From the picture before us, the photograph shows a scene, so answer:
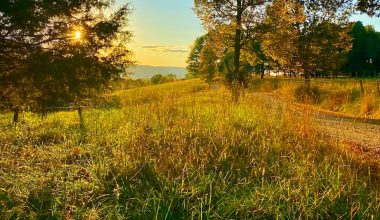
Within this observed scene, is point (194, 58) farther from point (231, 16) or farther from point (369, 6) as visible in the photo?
point (369, 6)

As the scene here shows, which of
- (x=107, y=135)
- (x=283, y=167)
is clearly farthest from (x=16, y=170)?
(x=283, y=167)

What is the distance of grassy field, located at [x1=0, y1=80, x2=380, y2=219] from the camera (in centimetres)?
445

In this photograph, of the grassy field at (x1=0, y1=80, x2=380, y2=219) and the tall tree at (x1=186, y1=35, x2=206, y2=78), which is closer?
the grassy field at (x1=0, y1=80, x2=380, y2=219)

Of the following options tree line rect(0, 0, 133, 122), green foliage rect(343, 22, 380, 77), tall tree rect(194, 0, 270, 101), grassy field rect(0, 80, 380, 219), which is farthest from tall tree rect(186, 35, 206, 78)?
grassy field rect(0, 80, 380, 219)

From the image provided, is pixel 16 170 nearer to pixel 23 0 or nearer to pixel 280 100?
pixel 23 0

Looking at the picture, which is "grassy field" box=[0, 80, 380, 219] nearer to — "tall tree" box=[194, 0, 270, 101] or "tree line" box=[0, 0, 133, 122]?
"tree line" box=[0, 0, 133, 122]

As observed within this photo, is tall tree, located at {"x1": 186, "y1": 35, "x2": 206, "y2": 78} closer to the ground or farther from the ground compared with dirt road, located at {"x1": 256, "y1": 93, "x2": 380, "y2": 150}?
farther from the ground

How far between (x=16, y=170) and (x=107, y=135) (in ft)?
8.63

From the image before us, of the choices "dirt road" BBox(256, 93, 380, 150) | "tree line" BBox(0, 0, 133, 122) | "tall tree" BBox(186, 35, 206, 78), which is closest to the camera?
A: "dirt road" BBox(256, 93, 380, 150)

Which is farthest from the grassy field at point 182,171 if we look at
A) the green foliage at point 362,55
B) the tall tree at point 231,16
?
the green foliage at point 362,55

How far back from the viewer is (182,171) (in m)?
5.48

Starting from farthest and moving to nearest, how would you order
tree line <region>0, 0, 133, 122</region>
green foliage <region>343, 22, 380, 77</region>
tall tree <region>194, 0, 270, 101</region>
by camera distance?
green foliage <region>343, 22, 380, 77</region> → tall tree <region>194, 0, 270, 101</region> → tree line <region>0, 0, 133, 122</region>

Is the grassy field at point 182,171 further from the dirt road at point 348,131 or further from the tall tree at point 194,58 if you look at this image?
the tall tree at point 194,58

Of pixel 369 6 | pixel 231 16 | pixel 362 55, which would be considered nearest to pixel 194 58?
pixel 362 55
